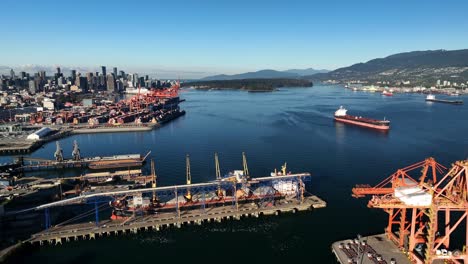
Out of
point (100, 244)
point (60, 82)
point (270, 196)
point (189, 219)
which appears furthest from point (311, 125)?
point (60, 82)

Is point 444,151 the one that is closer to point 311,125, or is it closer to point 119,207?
point 311,125

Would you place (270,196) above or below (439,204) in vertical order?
below

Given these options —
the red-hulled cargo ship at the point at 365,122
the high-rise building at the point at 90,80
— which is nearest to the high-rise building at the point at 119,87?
the high-rise building at the point at 90,80

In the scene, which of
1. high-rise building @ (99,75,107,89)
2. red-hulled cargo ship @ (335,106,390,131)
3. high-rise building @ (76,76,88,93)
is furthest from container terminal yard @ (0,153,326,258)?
high-rise building @ (99,75,107,89)

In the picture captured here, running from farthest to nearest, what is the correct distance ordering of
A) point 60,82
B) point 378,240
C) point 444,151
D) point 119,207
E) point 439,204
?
point 60,82
point 444,151
point 119,207
point 378,240
point 439,204

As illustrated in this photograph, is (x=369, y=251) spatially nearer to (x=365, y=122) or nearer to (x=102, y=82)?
(x=365, y=122)

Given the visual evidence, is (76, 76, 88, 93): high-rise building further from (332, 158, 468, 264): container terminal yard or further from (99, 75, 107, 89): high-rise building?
(332, 158, 468, 264): container terminal yard

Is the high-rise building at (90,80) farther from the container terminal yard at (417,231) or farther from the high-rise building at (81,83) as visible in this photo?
the container terminal yard at (417,231)

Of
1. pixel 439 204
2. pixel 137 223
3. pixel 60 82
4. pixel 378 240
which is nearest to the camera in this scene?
pixel 439 204
